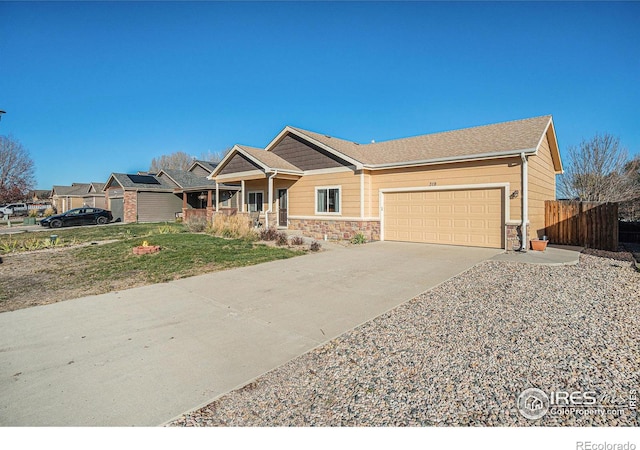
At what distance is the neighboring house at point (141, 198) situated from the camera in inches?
1126

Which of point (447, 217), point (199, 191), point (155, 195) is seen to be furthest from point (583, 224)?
point (155, 195)

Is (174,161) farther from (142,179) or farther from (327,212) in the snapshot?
(327,212)

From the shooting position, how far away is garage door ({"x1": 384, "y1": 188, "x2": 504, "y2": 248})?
462 inches

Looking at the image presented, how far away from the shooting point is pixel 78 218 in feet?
83.1

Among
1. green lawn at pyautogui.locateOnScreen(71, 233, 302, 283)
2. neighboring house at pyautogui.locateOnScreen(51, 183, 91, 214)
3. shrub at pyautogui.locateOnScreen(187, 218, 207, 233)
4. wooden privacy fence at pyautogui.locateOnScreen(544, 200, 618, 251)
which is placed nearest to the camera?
green lawn at pyautogui.locateOnScreen(71, 233, 302, 283)

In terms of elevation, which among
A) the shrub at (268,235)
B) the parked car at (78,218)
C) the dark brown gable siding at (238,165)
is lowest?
the shrub at (268,235)

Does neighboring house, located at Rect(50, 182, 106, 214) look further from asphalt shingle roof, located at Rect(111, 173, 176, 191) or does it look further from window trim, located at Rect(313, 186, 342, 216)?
window trim, located at Rect(313, 186, 342, 216)

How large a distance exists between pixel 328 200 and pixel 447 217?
563 cm

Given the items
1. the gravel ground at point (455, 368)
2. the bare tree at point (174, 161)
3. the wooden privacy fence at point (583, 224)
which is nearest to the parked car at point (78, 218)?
the gravel ground at point (455, 368)

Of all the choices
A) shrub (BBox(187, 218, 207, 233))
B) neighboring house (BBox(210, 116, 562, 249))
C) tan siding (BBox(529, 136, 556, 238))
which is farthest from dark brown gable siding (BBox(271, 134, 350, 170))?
tan siding (BBox(529, 136, 556, 238))

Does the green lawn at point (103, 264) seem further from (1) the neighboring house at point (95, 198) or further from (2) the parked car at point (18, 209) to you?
(2) the parked car at point (18, 209)

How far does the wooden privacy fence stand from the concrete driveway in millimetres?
8125

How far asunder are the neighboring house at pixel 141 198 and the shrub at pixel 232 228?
15998 millimetres
